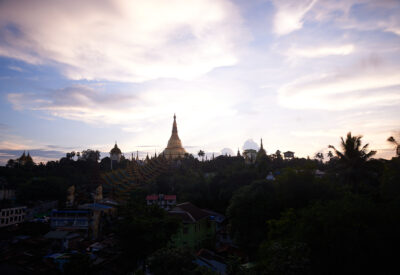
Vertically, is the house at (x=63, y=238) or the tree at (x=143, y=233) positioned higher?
the tree at (x=143, y=233)

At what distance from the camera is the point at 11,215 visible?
3478cm

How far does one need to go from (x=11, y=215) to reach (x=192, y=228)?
23079 mm

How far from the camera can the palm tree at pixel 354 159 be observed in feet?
54.9

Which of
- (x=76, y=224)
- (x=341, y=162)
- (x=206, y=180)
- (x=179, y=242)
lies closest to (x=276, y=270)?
(x=341, y=162)

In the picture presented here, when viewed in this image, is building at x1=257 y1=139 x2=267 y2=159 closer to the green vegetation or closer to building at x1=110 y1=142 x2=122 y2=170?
the green vegetation

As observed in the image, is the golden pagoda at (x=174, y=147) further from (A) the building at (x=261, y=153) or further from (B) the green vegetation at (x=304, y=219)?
(B) the green vegetation at (x=304, y=219)

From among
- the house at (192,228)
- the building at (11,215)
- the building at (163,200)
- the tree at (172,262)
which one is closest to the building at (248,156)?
the building at (163,200)

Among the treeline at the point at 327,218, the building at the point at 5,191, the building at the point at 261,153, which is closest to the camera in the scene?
the treeline at the point at 327,218

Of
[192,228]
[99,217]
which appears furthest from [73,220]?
[192,228]

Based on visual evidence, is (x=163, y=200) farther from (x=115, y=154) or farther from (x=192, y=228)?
(x=115, y=154)

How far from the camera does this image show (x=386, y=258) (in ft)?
33.6

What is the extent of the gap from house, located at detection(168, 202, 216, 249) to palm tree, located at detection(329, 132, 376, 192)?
12655mm

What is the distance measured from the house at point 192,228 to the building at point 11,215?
1994cm

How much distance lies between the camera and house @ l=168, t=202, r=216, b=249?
83.5ft
